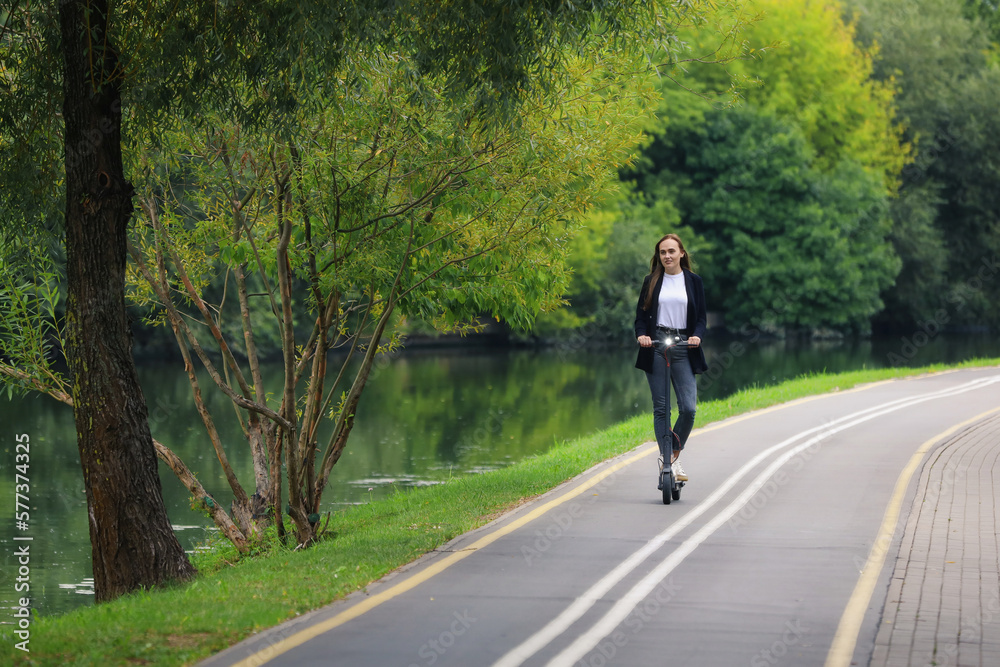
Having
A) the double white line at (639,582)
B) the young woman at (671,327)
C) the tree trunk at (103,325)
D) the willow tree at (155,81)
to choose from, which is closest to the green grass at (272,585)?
the tree trunk at (103,325)

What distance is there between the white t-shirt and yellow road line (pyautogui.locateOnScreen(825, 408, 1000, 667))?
239 centimetres

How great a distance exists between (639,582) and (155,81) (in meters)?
5.53

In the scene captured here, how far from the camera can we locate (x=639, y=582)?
7.44 m

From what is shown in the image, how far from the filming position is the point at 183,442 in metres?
22.6

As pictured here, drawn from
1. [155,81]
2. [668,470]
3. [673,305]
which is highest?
[155,81]

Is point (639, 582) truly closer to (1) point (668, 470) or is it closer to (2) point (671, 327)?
(1) point (668, 470)

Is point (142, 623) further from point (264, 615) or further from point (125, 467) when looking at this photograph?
point (125, 467)

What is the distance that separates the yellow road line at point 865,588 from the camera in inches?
235

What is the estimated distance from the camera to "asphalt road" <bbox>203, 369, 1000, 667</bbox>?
602cm

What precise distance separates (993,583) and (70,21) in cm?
775

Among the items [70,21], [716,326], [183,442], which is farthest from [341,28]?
[716,326]

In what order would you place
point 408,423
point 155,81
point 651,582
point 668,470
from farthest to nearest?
point 408,423 → point 668,470 → point 155,81 → point 651,582

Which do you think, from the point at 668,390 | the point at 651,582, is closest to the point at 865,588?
the point at 651,582

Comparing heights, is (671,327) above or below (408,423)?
above
